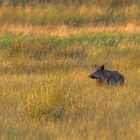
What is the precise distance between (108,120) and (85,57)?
9.12 m

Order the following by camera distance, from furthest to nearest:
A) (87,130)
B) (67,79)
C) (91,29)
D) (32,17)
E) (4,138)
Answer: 1. (32,17)
2. (91,29)
3. (67,79)
4. (87,130)
5. (4,138)

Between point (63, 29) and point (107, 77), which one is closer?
point (107, 77)

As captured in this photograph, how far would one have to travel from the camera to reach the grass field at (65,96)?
8.34 m

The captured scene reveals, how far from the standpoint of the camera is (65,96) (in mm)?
9672

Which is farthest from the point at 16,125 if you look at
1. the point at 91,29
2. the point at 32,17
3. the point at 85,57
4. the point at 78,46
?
the point at 32,17

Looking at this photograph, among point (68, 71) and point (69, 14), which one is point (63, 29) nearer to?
point (69, 14)

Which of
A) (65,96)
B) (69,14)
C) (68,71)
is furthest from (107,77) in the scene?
(69,14)

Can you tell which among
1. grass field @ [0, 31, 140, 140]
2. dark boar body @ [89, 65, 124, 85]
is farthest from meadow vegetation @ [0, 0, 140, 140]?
dark boar body @ [89, 65, 124, 85]

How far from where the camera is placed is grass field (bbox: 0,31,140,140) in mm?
8336

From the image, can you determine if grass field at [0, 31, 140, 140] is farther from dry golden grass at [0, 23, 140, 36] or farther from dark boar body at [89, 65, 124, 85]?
dry golden grass at [0, 23, 140, 36]

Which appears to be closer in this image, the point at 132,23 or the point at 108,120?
the point at 108,120

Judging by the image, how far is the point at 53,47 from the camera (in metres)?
20.2

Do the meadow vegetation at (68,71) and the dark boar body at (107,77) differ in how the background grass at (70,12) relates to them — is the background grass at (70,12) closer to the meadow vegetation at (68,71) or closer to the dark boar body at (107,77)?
the meadow vegetation at (68,71)

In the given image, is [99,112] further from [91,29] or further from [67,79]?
[91,29]
